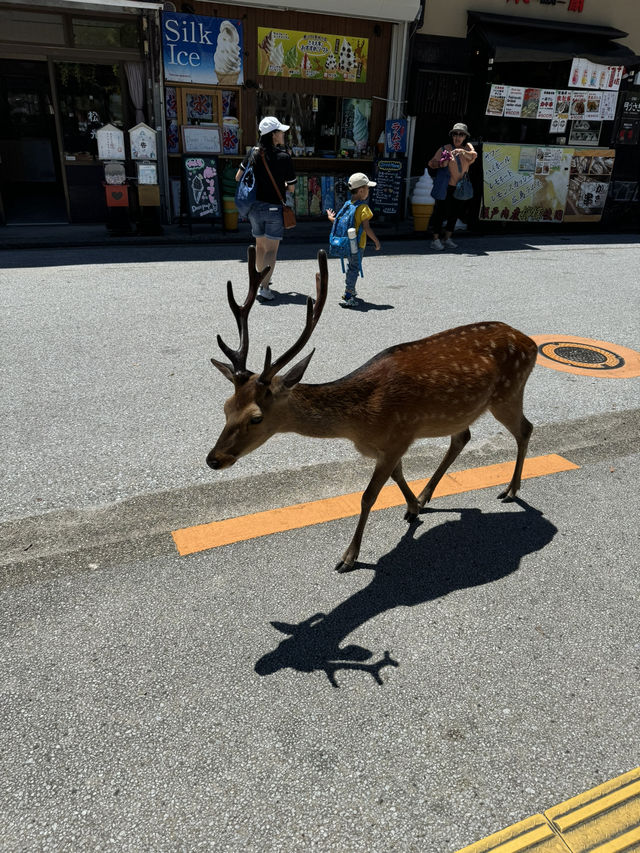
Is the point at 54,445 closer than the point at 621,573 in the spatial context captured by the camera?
No

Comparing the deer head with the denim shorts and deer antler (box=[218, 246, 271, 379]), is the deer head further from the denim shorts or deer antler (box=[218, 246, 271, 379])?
the denim shorts

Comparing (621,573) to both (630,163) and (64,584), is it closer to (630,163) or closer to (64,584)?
(64,584)

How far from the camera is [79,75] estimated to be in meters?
13.6

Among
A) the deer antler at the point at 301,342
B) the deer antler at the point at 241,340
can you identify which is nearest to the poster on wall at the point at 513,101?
the deer antler at the point at 241,340

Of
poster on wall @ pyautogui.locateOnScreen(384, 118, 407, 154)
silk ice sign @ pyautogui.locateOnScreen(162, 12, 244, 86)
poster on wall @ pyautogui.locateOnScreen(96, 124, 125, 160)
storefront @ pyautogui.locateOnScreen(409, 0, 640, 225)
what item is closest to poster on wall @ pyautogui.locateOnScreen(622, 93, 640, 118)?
storefront @ pyautogui.locateOnScreen(409, 0, 640, 225)

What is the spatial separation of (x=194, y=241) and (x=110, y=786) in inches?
469

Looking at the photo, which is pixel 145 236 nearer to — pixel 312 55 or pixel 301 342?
pixel 312 55

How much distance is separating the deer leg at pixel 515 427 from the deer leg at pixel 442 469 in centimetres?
28

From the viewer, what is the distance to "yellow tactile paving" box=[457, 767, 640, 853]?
2248 mm

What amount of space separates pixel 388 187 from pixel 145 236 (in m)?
6.01

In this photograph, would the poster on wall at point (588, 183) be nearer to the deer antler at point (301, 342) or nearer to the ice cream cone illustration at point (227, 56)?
the ice cream cone illustration at point (227, 56)

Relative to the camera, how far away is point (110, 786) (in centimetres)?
240

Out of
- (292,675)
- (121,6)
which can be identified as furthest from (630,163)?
(292,675)

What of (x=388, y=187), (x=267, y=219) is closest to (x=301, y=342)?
(x=267, y=219)
